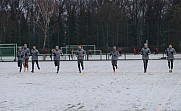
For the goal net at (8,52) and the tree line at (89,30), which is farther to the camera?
the tree line at (89,30)

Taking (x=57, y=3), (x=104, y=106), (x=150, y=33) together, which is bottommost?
(x=104, y=106)

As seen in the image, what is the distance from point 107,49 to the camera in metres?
51.5

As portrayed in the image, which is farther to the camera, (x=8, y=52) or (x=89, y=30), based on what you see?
(x=89, y=30)

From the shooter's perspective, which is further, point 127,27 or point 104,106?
point 127,27

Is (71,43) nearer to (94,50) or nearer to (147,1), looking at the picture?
(94,50)

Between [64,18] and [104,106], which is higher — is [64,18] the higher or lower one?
the higher one

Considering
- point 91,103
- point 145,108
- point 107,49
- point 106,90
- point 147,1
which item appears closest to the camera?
point 145,108

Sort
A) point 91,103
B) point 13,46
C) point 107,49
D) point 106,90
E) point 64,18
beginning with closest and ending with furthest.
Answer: point 91,103 < point 106,90 < point 13,46 < point 107,49 < point 64,18

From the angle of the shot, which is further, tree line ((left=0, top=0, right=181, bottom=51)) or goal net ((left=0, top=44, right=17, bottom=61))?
tree line ((left=0, top=0, right=181, bottom=51))

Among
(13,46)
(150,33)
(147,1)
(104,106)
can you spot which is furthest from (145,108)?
(147,1)

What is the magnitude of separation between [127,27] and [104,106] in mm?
44526

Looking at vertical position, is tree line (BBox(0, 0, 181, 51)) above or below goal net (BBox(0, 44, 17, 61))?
above

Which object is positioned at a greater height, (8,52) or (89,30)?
(89,30)

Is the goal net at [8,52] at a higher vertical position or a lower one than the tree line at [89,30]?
lower
